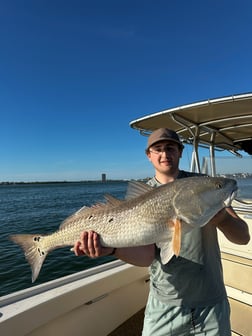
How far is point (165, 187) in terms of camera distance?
79.6 inches

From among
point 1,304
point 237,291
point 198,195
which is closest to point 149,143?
point 198,195

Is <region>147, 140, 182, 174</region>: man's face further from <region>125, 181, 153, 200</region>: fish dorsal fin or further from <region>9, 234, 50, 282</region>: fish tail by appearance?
<region>9, 234, 50, 282</region>: fish tail

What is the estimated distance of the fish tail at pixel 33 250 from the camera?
8.07ft

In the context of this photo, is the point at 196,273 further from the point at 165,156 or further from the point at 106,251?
the point at 165,156

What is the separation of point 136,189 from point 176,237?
541mm

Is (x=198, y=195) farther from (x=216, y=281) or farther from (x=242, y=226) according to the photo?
(x=216, y=281)

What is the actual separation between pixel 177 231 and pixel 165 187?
13.2 inches

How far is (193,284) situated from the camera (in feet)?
6.67

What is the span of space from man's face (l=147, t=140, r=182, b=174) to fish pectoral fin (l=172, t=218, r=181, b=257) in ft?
1.71

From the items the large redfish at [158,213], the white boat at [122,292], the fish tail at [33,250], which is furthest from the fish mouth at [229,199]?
the white boat at [122,292]

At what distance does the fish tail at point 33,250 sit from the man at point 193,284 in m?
0.47

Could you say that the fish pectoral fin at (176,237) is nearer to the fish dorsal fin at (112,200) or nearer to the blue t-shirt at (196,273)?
the blue t-shirt at (196,273)

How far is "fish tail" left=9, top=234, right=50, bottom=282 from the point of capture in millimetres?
2461

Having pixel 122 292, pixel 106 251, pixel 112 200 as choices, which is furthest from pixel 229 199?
pixel 122 292
